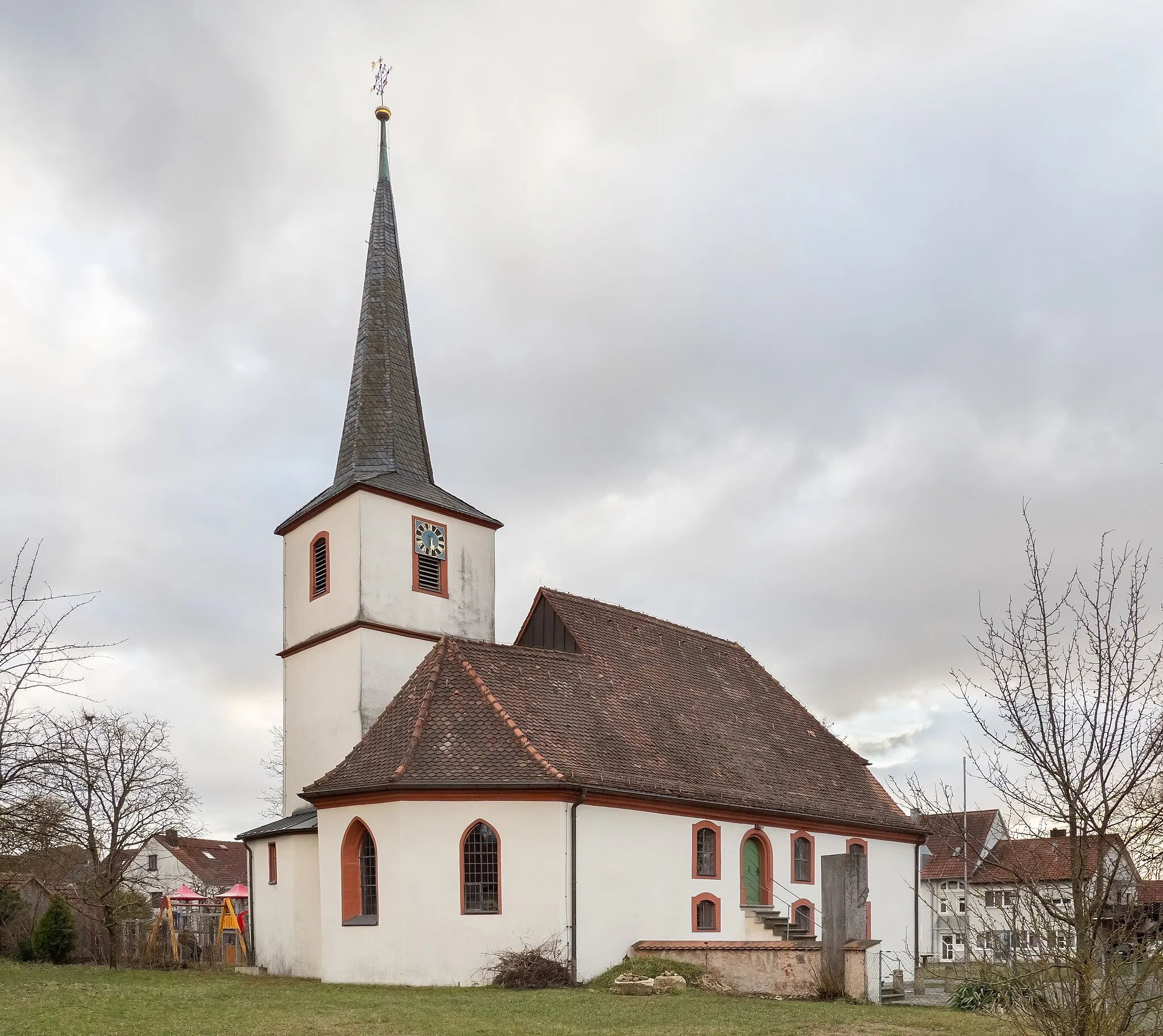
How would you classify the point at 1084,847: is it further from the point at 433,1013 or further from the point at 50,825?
the point at 50,825

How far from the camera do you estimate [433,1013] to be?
1555 centimetres

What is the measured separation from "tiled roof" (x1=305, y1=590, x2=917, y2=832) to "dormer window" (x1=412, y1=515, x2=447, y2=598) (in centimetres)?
283

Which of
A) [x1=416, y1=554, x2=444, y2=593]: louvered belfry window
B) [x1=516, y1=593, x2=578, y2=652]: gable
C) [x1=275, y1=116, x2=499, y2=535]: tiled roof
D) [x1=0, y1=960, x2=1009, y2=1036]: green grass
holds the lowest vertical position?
[x1=0, y1=960, x2=1009, y2=1036]: green grass

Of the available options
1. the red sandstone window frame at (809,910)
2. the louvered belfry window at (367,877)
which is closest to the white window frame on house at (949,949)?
the red sandstone window frame at (809,910)

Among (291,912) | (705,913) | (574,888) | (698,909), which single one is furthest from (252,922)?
(705,913)

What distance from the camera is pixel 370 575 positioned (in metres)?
27.2

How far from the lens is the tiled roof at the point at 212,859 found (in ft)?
209

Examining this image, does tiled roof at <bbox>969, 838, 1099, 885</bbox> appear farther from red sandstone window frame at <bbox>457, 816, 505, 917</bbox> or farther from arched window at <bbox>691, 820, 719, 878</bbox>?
arched window at <bbox>691, 820, 719, 878</bbox>

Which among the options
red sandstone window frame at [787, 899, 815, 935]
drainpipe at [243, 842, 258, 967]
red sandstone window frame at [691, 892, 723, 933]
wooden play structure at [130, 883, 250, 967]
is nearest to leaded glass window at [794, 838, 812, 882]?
red sandstone window frame at [787, 899, 815, 935]

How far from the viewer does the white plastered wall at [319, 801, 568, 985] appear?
21078 millimetres

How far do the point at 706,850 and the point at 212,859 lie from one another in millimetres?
50698

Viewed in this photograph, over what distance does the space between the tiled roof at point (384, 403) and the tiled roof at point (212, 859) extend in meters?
38.9

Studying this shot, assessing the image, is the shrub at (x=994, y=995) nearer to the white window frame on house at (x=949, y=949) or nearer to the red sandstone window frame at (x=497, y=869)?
the red sandstone window frame at (x=497, y=869)

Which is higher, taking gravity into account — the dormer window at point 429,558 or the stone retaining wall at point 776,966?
the dormer window at point 429,558
